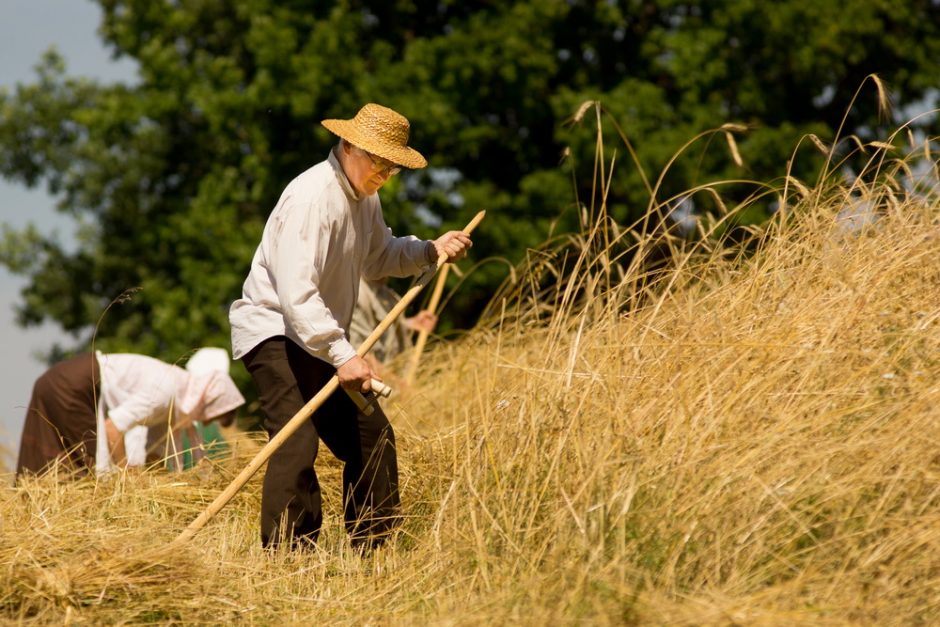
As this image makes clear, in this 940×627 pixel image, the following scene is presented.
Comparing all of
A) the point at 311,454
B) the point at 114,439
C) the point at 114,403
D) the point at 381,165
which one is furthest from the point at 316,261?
the point at 114,403

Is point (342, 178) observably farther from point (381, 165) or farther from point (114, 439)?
point (114, 439)

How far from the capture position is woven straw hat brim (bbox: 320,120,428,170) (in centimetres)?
462

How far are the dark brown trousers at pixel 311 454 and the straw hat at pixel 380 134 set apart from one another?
2.48 feet

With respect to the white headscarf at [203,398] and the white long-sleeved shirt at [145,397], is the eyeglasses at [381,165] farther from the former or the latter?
the white headscarf at [203,398]

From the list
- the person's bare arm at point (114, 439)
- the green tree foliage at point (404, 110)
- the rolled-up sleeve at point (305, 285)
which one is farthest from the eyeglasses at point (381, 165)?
the green tree foliage at point (404, 110)

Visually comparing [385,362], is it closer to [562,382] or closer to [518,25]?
[562,382]

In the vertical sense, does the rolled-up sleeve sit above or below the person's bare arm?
above

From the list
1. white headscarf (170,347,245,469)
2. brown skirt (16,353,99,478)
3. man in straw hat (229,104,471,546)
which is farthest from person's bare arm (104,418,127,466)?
man in straw hat (229,104,471,546)

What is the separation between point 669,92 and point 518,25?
241 centimetres

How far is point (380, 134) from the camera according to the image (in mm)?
4684

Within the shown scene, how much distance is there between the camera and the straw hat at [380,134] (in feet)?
15.2

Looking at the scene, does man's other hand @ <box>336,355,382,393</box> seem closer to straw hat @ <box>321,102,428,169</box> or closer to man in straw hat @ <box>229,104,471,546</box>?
man in straw hat @ <box>229,104,471,546</box>

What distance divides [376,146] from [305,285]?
59 cm

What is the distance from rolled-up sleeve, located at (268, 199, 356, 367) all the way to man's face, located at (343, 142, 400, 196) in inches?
10.0
